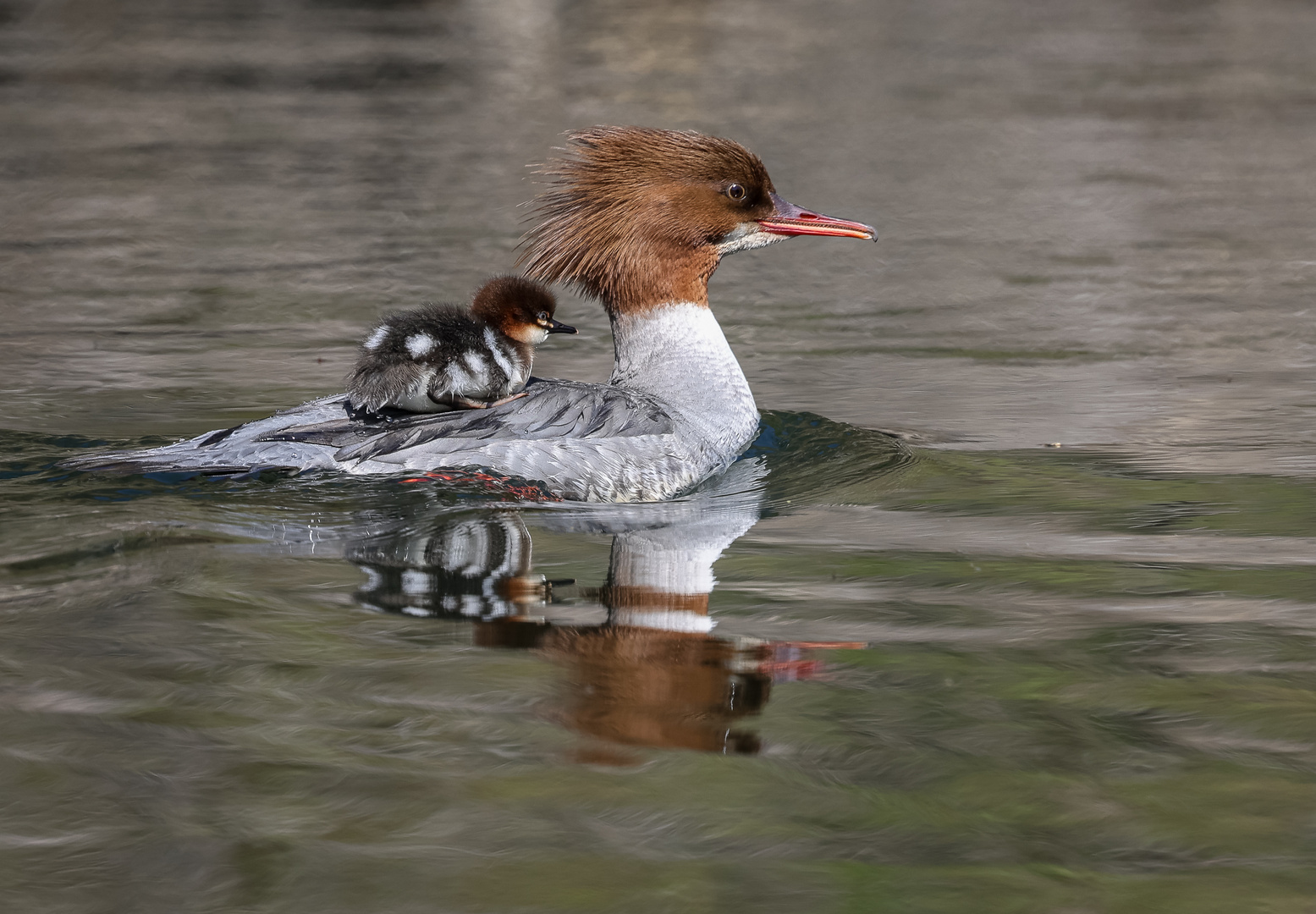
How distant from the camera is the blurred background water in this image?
3297 mm

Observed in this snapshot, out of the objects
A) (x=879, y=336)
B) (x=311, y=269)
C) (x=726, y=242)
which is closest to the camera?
(x=726, y=242)

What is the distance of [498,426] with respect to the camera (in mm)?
5992

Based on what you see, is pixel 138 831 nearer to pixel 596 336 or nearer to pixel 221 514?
pixel 221 514

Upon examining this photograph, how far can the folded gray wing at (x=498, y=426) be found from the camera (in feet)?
19.5

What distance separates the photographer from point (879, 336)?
9273 mm

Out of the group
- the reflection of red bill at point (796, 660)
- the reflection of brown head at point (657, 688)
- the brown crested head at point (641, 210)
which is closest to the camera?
the reflection of brown head at point (657, 688)

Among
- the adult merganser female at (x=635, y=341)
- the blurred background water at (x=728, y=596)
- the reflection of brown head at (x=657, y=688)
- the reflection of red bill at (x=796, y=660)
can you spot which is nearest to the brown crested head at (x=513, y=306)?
the adult merganser female at (x=635, y=341)

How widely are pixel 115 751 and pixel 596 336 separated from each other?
599cm

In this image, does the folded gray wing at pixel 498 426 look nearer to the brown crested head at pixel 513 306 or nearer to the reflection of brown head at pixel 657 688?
the brown crested head at pixel 513 306

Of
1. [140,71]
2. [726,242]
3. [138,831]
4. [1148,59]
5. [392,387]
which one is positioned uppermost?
[1148,59]

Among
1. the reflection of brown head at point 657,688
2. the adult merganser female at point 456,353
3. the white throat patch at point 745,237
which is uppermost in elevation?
the white throat patch at point 745,237

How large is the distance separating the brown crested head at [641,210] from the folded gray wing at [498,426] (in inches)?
26.5

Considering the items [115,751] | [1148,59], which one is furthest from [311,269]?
[1148,59]

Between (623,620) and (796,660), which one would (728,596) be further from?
(796,660)
